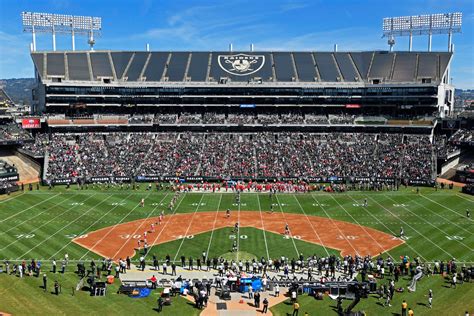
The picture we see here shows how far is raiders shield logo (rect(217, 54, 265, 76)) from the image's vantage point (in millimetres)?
85375

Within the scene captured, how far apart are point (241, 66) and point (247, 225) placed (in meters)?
50.2

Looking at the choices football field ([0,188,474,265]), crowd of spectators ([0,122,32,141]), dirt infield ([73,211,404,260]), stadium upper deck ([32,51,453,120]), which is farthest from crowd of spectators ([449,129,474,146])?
crowd of spectators ([0,122,32,141])

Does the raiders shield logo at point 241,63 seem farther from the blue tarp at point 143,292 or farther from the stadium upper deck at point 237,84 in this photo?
the blue tarp at point 143,292

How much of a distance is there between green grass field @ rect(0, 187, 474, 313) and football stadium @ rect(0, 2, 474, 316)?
9.7 inches

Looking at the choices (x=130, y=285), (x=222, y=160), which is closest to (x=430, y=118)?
(x=222, y=160)

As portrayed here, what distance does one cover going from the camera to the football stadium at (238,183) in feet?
91.1

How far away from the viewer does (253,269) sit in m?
30.6

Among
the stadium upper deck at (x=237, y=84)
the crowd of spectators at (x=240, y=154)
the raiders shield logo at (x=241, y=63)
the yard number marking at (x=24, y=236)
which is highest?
the raiders shield logo at (x=241, y=63)

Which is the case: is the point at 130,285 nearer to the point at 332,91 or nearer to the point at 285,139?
the point at 285,139

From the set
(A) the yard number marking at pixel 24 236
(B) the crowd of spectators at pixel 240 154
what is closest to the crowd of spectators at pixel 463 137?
(B) the crowd of spectators at pixel 240 154

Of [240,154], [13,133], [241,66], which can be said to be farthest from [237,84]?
[13,133]

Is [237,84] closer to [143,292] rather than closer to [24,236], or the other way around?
[24,236]

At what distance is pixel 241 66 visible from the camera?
8694 cm

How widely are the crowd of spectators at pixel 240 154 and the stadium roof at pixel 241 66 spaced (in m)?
12.6
